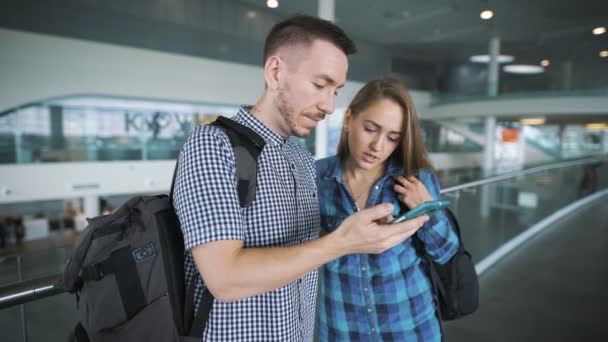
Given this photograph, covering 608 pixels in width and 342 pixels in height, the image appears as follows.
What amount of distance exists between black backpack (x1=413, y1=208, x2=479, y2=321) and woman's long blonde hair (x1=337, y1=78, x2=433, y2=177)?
334 millimetres

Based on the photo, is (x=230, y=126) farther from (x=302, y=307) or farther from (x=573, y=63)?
(x=573, y=63)

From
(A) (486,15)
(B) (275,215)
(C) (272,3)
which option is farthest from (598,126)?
(B) (275,215)

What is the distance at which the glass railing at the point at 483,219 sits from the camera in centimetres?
152

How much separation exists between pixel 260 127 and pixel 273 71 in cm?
18

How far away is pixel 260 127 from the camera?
3.73 feet

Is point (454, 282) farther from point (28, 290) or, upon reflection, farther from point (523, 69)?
point (523, 69)

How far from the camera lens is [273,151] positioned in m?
1.13

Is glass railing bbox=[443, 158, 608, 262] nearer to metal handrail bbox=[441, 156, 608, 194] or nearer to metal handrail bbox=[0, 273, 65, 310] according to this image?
metal handrail bbox=[441, 156, 608, 194]

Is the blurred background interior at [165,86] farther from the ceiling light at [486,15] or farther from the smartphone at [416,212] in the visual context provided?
the smartphone at [416,212]

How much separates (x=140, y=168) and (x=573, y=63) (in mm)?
27305

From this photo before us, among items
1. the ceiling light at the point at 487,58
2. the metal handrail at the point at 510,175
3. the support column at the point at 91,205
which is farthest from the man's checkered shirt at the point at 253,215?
the ceiling light at the point at 487,58

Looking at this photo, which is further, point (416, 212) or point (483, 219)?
point (483, 219)

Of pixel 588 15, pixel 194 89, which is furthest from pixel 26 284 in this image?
pixel 588 15

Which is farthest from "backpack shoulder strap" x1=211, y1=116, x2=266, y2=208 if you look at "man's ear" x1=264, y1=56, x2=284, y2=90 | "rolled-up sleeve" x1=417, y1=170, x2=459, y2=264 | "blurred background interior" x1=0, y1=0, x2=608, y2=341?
"blurred background interior" x1=0, y1=0, x2=608, y2=341
